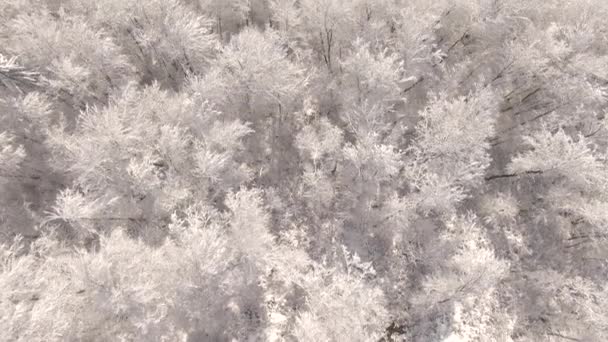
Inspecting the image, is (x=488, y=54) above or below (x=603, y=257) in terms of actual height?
above

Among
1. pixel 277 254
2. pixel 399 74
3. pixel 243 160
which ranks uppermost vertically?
pixel 399 74

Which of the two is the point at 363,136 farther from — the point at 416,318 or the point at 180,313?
the point at 180,313

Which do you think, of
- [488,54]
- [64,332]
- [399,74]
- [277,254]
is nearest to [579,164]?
[488,54]

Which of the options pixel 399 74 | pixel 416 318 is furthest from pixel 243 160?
pixel 416 318

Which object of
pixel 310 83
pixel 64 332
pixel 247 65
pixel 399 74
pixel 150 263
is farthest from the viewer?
pixel 310 83

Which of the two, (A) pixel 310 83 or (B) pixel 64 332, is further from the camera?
(A) pixel 310 83

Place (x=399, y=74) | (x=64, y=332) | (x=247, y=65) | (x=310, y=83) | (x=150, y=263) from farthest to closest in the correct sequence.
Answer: (x=310, y=83) < (x=399, y=74) < (x=247, y=65) < (x=150, y=263) < (x=64, y=332)

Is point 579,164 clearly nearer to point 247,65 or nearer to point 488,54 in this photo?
point 488,54
